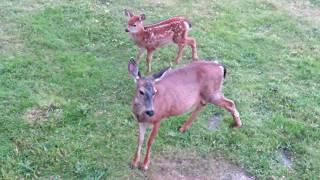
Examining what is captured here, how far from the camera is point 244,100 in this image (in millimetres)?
7746

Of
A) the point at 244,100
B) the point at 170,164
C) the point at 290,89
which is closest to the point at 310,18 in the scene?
the point at 290,89

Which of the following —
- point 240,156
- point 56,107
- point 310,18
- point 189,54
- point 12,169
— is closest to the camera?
point 12,169

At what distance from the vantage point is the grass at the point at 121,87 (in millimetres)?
6578

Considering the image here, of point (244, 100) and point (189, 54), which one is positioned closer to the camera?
point (244, 100)

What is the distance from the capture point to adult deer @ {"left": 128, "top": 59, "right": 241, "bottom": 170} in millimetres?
6008

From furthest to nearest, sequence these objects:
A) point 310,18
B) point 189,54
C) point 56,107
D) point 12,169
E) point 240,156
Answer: point 310,18, point 189,54, point 56,107, point 240,156, point 12,169

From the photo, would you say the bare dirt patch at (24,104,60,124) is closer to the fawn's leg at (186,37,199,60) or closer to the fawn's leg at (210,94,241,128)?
the fawn's leg at (210,94,241,128)

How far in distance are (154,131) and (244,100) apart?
76.8 inches

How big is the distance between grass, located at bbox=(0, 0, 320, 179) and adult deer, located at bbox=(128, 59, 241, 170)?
1.26 feet

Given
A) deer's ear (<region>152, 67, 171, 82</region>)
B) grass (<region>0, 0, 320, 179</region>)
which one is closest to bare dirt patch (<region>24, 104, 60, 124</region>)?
grass (<region>0, 0, 320, 179</region>)

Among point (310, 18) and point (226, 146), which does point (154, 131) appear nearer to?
point (226, 146)

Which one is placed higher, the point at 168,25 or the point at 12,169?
the point at 168,25

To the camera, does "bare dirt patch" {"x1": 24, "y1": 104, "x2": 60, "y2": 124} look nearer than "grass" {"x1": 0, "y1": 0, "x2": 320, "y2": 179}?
No

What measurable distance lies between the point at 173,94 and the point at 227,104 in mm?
952
